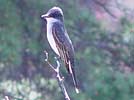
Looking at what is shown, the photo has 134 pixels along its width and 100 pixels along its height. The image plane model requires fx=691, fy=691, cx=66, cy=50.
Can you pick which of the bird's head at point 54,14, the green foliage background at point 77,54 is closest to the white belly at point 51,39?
the bird's head at point 54,14

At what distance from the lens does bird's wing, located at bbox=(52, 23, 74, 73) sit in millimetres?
3158

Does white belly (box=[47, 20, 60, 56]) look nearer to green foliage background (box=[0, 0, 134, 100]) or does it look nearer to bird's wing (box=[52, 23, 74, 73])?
bird's wing (box=[52, 23, 74, 73])

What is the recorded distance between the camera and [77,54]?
21.1ft

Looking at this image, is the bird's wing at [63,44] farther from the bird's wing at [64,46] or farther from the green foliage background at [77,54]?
the green foliage background at [77,54]

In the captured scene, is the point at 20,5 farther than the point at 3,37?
Yes

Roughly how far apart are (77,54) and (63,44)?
10.7 feet

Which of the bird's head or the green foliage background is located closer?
the bird's head

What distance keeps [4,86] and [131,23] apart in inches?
50.7

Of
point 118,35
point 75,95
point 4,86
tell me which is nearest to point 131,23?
point 118,35

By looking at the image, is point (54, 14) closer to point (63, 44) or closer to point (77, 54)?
point (63, 44)

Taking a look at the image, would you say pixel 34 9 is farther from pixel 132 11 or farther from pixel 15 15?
pixel 132 11

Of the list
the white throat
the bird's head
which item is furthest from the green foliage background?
the bird's head

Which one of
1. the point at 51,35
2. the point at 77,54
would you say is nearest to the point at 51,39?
the point at 51,35

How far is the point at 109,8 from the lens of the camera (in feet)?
23.5
